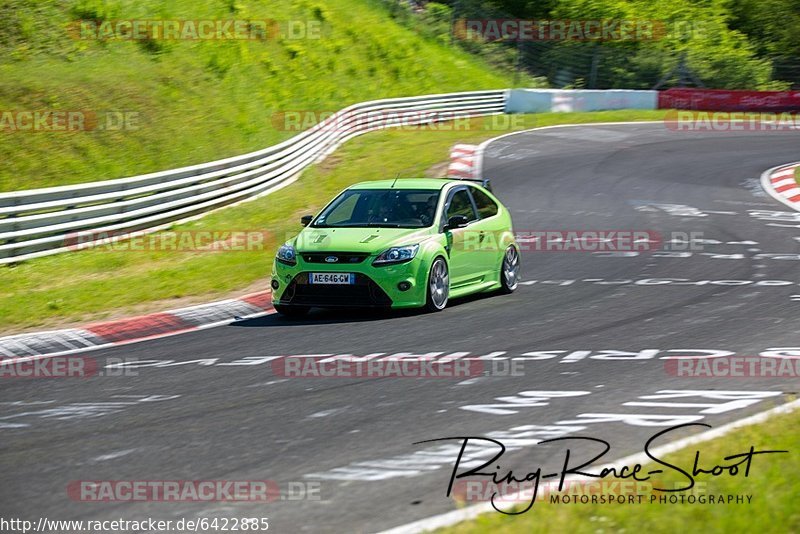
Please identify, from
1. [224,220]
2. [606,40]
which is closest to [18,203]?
[224,220]

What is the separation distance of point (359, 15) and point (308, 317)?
3538 cm

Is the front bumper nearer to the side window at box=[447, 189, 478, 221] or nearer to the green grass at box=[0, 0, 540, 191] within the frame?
the side window at box=[447, 189, 478, 221]

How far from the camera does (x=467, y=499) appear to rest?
5.57 metres

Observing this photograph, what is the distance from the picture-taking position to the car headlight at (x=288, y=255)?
1229cm

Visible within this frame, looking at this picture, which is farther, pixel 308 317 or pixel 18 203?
pixel 18 203

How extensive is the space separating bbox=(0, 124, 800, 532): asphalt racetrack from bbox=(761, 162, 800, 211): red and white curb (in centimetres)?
675

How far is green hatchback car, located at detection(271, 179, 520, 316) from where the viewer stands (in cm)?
1199

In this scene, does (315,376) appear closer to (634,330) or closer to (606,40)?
(634,330)

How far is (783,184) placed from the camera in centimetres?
2494
